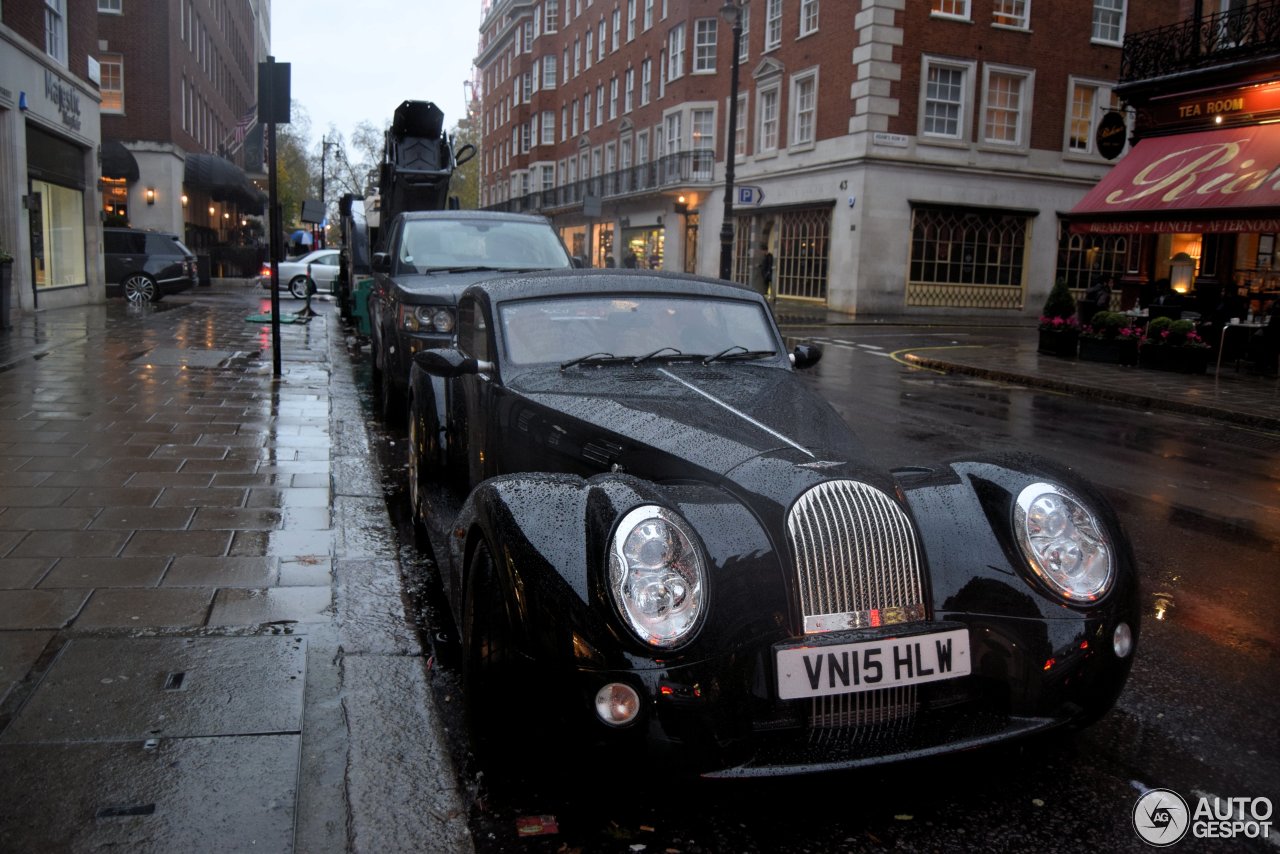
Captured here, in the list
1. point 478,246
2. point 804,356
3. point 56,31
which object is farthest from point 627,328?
point 56,31

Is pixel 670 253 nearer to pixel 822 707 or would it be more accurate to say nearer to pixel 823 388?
pixel 823 388

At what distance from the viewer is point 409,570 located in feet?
17.0

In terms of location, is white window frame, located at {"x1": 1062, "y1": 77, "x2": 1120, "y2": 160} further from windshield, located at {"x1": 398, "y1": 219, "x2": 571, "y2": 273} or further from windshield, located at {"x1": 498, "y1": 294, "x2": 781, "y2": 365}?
windshield, located at {"x1": 498, "y1": 294, "x2": 781, "y2": 365}

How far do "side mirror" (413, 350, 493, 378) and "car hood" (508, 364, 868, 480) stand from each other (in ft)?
1.35

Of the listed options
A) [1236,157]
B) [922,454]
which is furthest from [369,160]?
[922,454]

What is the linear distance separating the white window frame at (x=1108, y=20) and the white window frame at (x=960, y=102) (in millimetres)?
4930

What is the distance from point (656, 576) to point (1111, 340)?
16.3 meters

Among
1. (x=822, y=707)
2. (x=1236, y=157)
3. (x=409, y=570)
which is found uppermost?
(x=1236, y=157)

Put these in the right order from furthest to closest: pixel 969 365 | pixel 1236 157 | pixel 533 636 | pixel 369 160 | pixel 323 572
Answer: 1. pixel 369 160
2. pixel 1236 157
3. pixel 969 365
4. pixel 323 572
5. pixel 533 636

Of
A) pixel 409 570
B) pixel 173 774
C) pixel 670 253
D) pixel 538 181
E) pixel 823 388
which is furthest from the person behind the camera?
pixel 538 181

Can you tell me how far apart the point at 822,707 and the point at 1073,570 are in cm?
88

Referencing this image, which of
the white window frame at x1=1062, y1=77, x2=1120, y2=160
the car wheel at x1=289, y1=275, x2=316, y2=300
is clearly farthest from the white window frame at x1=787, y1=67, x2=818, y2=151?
the car wheel at x1=289, y1=275, x2=316, y2=300

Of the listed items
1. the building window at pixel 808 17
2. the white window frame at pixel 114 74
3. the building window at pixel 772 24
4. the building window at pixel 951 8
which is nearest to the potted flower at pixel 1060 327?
the building window at pixel 951 8

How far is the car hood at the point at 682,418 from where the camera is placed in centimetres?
315
